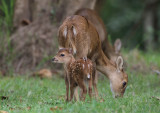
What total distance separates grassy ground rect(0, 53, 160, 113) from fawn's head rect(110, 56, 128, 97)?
178mm

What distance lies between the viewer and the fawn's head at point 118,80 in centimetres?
764

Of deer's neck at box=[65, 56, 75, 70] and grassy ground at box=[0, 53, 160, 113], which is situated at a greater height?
deer's neck at box=[65, 56, 75, 70]

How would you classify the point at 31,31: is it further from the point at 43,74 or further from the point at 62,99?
the point at 62,99

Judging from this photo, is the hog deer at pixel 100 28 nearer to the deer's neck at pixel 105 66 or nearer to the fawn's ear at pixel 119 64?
the deer's neck at pixel 105 66

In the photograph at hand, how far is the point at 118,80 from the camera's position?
→ 25.7 ft

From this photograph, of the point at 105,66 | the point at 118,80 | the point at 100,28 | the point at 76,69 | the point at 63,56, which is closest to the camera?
the point at 76,69

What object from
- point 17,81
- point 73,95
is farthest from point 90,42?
point 17,81

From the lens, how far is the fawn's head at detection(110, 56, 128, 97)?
764 cm

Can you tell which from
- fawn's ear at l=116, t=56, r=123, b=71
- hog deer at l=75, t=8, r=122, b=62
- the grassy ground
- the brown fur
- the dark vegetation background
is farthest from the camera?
the dark vegetation background

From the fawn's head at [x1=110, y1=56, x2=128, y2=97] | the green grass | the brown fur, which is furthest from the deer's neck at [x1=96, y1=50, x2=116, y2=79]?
the brown fur

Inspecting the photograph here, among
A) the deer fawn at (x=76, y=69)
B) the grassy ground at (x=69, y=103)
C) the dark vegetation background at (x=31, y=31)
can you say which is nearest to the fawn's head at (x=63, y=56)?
the deer fawn at (x=76, y=69)

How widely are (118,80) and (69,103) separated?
7.88 feet

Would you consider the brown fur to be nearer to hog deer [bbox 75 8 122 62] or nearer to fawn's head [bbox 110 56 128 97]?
hog deer [bbox 75 8 122 62]

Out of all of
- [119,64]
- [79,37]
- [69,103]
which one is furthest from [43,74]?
[69,103]
